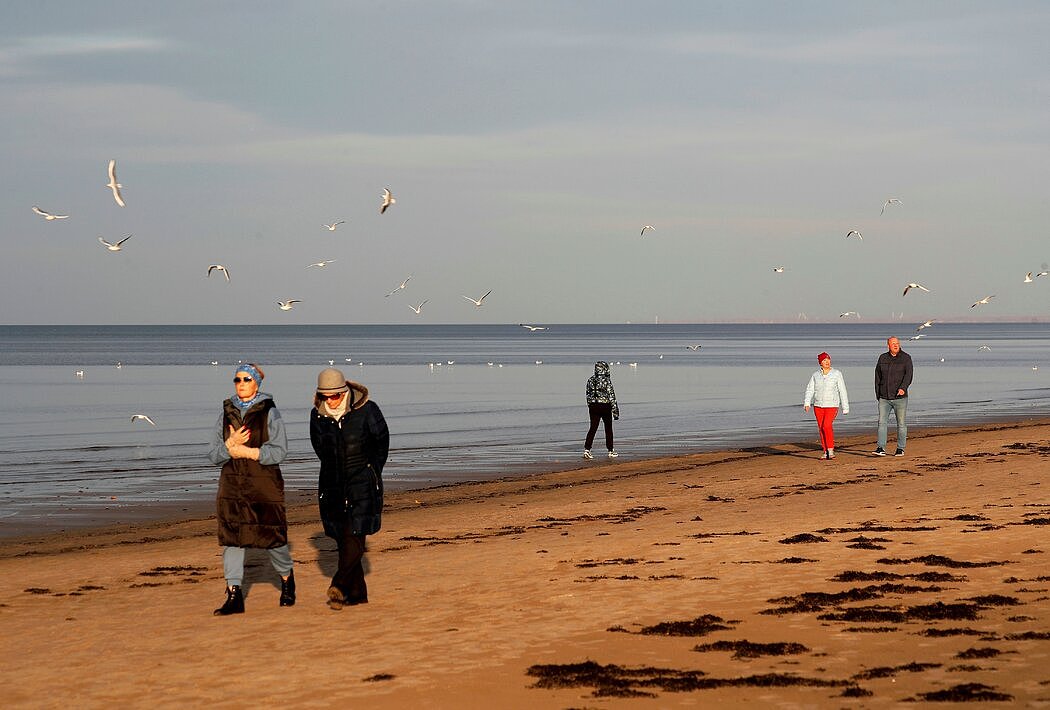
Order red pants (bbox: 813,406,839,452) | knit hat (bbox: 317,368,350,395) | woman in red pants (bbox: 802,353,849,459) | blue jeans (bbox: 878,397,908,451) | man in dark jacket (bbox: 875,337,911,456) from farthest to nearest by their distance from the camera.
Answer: blue jeans (bbox: 878,397,908,451) → red pants (bbox: 813,406,839,452) → man in dark jacket (bbox: 875,337,911,456) → woman in red pants (bbox: 802,353,849,459) → knit hat (bbox: 317,368,350,395)

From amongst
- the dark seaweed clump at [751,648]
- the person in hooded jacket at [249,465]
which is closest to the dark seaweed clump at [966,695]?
the dark seaweed clump at [751,648]

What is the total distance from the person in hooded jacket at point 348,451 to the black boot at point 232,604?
1.14 metres

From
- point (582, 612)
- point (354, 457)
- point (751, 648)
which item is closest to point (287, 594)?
point (354, 457)

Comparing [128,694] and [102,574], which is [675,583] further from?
[102,574]

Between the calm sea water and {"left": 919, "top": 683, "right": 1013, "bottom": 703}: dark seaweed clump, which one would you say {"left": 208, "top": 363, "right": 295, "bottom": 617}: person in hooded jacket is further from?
the calm sea water

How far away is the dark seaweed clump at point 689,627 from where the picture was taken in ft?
30.2

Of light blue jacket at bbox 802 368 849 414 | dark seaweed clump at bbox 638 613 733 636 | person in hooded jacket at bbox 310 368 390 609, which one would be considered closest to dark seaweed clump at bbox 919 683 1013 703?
dark seaweed clump at bbox 638 613 733 636

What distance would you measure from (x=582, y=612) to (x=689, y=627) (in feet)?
3.49

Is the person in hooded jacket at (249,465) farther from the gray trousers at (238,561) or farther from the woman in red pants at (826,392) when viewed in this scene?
the woman in red pants at (826,392)

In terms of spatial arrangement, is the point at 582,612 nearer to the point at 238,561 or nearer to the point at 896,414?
the point at 238,561

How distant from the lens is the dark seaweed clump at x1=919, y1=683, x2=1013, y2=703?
7156 mm

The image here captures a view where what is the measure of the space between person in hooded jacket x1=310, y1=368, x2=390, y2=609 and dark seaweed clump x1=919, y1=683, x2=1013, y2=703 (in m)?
4.30

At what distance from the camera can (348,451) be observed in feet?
32.0

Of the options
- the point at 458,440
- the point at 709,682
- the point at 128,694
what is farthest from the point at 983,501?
the point at 458,440
